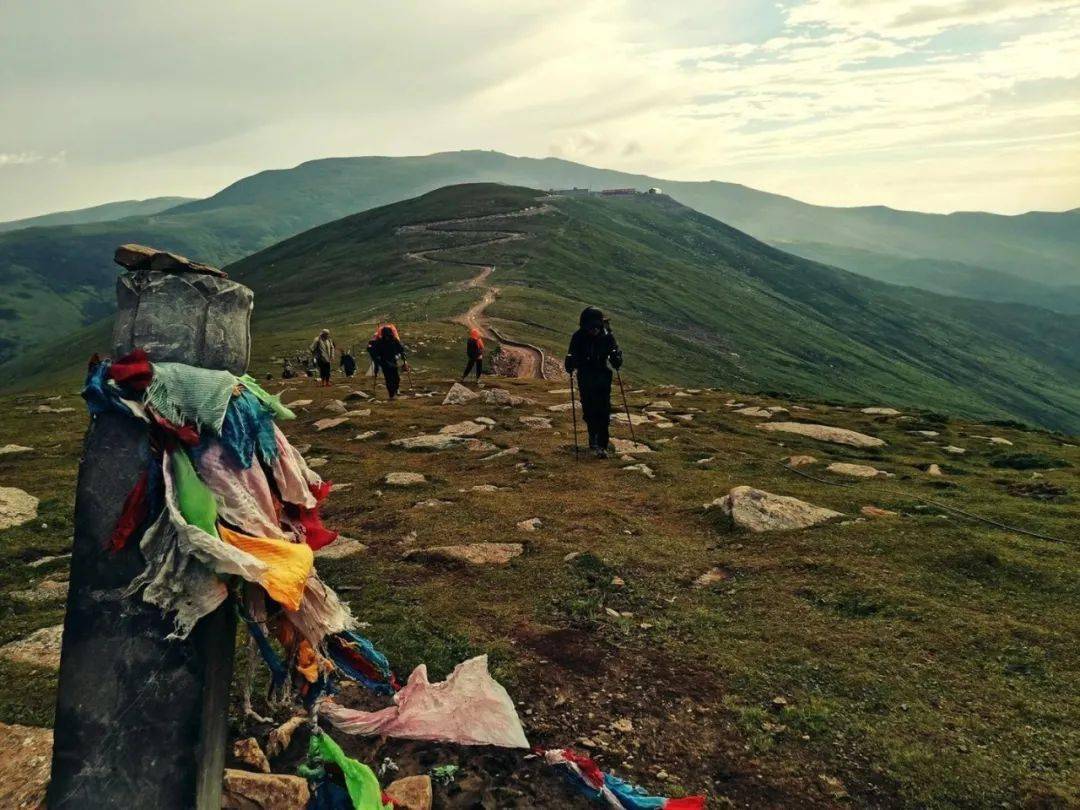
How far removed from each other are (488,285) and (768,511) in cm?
7693

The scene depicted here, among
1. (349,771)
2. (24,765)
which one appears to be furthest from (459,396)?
(349,771)

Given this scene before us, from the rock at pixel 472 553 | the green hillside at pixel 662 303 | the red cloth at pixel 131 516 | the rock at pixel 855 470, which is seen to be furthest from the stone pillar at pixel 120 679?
the green hillside at pixel 662 303

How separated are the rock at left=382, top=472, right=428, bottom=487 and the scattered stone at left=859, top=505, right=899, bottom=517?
930 centimetres

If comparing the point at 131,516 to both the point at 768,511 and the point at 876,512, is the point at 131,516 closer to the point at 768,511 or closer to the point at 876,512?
the point at 768,511

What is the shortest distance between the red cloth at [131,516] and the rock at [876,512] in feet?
40.8

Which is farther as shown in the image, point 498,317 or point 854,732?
point 498,317

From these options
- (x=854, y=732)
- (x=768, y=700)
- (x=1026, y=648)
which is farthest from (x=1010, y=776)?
(x=1026, y=648)

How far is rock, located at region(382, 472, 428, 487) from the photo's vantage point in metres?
15.0

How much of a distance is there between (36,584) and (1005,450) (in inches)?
973

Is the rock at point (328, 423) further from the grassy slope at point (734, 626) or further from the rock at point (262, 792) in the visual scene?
the rock at point (262, 792)

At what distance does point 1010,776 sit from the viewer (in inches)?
230

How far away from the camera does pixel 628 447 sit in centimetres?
1862

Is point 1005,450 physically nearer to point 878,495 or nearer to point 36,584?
point 878,495

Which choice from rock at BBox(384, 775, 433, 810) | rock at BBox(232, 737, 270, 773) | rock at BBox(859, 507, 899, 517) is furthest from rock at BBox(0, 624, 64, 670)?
rock at BBox(859, 507, 899, 517)
